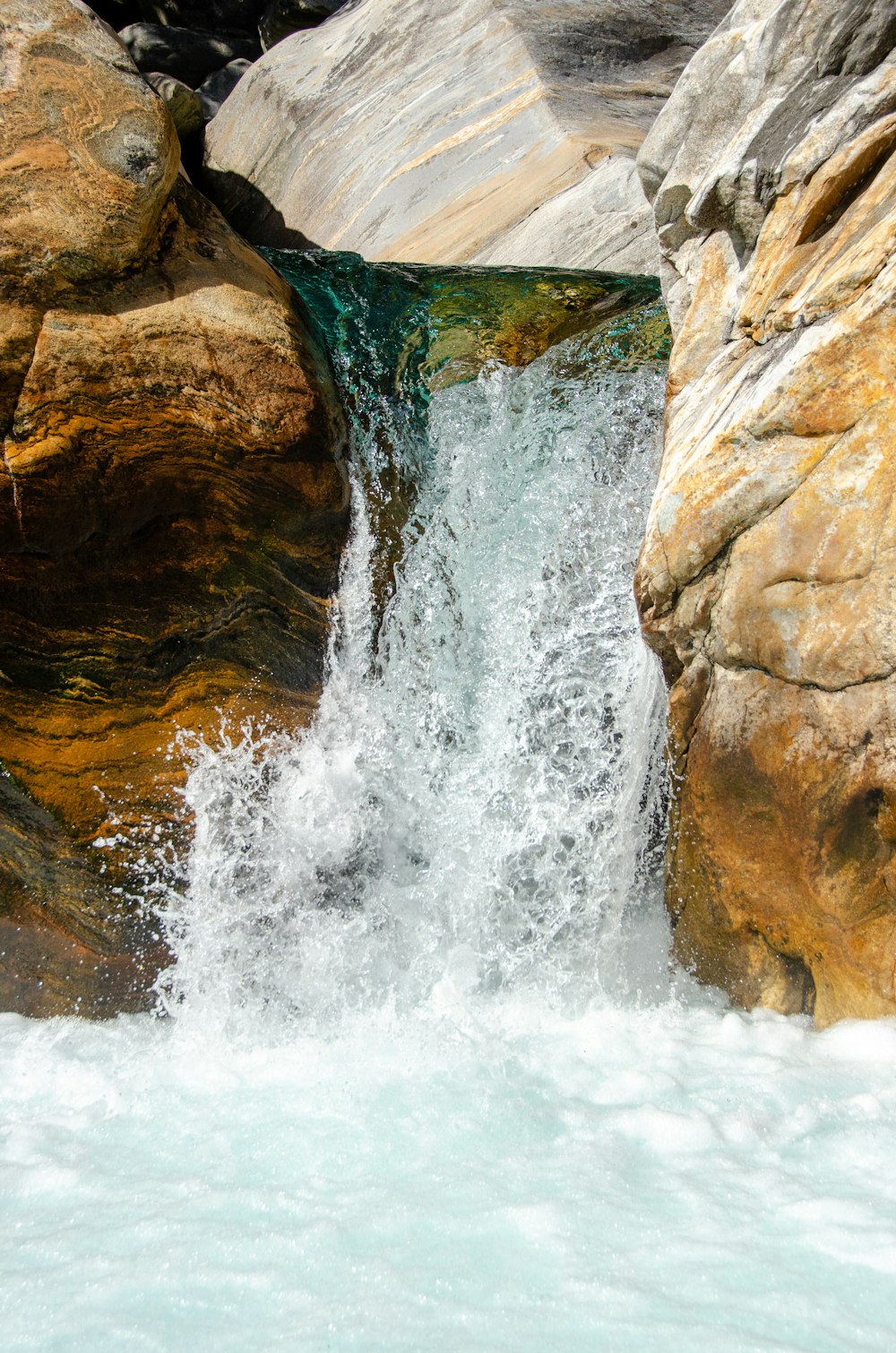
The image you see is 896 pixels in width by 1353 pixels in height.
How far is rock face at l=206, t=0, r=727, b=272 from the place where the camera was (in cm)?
546

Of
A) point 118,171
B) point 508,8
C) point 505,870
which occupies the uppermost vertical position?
point 508,8

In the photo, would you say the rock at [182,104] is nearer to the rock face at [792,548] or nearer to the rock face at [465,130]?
the rock face at [465,130]

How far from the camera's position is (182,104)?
8.73 metres

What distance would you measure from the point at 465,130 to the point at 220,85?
194 inches

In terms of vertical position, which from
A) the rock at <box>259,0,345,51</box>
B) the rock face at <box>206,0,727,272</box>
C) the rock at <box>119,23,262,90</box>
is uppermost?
the rock at <box>259,0,345,51</box>

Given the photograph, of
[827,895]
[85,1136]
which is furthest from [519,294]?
[85,1136]

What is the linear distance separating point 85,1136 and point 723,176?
361 centimetres

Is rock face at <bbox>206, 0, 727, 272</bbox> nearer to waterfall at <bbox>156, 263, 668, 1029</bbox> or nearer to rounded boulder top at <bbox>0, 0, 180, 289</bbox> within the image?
waterfall at <bbox>156, 263, 668, 1029</bbox>

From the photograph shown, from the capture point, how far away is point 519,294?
4.52 meters

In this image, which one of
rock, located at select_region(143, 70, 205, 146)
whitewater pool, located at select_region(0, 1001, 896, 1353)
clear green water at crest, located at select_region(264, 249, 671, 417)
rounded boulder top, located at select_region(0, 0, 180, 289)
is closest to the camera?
whitewater pool, located at select_region(0, 1001, 896, 1353)

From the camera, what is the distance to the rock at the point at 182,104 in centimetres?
855

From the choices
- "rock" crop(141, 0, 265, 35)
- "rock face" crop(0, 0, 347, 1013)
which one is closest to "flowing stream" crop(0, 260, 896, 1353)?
"rock face" crop(0, 0, 347, 1013)

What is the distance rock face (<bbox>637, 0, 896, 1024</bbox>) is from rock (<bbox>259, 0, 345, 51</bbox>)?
7.92 meters

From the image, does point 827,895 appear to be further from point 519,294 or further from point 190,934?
point 519,294
